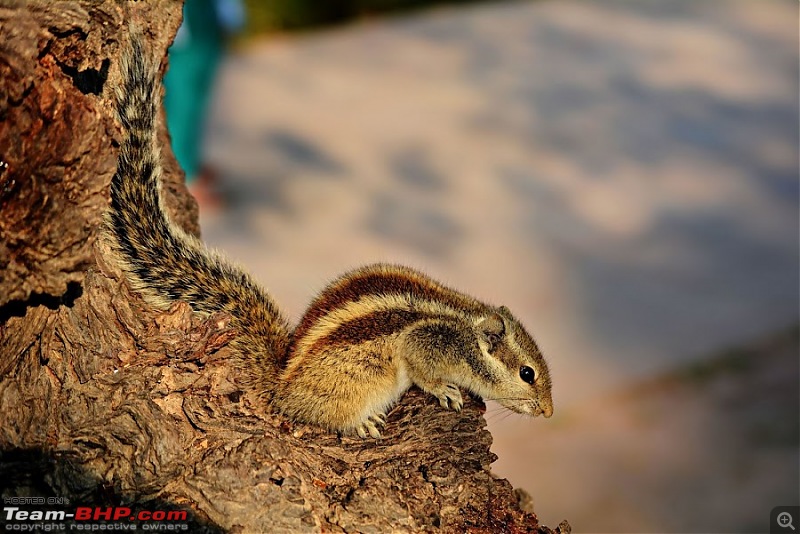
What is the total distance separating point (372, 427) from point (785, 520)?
2.27m

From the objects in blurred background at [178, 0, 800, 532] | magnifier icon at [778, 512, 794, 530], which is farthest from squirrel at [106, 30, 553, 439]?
magnifier icon at [778, 512, 794, 530]

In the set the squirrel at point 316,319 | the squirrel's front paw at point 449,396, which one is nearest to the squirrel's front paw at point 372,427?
the squirrel at point 316,319

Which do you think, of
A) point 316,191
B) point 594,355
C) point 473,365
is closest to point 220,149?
point 316,191

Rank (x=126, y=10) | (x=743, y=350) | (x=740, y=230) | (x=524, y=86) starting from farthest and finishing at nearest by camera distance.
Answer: (x=524, y=86) < (x=740, y=230) < (x=743, y=350) < (x=126, y=10)

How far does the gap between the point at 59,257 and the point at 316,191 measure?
489 centimetres

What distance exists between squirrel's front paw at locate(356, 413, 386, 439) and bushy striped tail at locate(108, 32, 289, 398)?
218 millimetres

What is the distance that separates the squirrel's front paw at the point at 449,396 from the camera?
88.5 inches

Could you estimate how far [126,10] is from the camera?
6.60 ft

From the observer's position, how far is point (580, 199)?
6.52 meters

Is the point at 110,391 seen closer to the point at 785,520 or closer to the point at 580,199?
the point at 785,520

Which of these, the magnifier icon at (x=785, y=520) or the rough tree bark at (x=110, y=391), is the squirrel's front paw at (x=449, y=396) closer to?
the rough tree bark at (x=110, y=391)

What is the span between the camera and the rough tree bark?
1.68 metres

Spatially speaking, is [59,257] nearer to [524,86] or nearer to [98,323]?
[98,323]

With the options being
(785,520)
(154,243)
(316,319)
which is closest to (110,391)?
(154,243)
